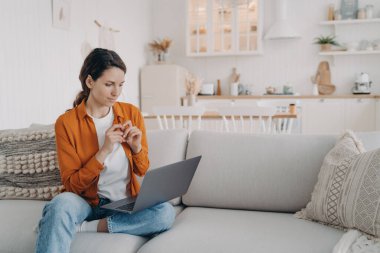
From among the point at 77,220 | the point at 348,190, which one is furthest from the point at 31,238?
the point at 348,190

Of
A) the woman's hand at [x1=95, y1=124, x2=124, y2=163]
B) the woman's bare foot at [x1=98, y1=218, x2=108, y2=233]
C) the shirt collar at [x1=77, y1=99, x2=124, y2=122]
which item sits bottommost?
the woman's bare foot at [x1=98, y1=218, x2=108, y2=233]

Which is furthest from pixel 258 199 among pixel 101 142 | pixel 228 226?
pixel 101 142

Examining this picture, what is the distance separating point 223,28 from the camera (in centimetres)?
621

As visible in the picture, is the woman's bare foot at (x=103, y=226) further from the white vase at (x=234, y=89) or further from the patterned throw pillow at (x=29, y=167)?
the white vase at (x=234, y=89)

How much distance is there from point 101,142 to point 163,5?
17.3 ft

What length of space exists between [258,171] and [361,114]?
4027 millimetres

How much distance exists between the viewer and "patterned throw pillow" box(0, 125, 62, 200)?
2.11 meters

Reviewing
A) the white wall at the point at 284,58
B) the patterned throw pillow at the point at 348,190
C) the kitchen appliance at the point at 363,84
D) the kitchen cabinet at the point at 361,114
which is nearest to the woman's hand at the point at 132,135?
the patterned throw pillow at the point at 348,190

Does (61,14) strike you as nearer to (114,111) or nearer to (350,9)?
(114,111)

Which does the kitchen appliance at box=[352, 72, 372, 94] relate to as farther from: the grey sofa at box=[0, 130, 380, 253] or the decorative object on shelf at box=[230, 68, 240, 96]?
the grey sofa at box=[0, 130, 380, 253]

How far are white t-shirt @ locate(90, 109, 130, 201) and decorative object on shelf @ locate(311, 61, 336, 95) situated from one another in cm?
474

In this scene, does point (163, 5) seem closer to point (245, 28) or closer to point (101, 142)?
point (245, 28)

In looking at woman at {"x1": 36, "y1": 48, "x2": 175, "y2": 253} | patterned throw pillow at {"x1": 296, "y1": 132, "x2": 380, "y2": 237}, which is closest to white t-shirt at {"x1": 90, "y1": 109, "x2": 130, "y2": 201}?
woman at {"x1": 36, "y1": 48, "x2": 175, "y2": 253}

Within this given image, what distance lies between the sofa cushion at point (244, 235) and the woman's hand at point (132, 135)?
376 mm
